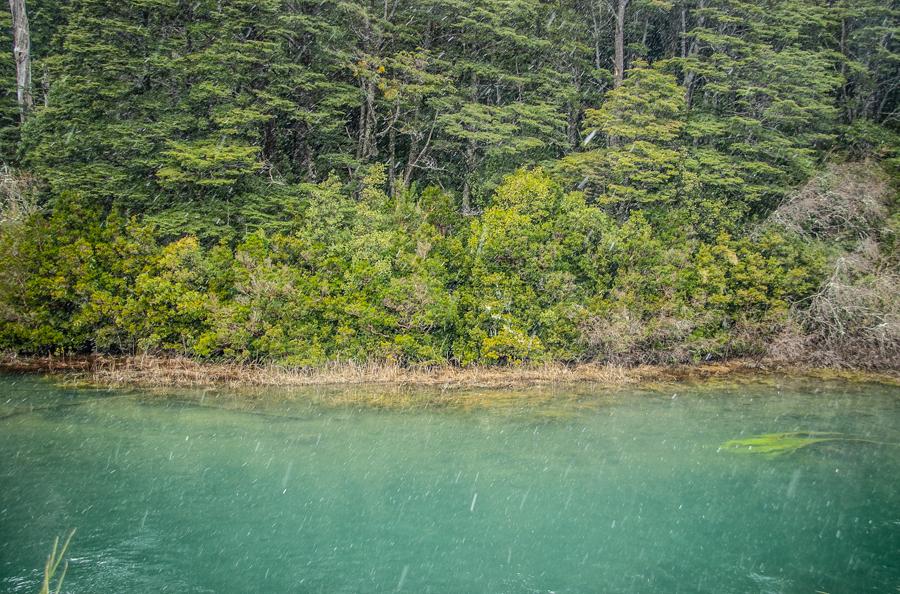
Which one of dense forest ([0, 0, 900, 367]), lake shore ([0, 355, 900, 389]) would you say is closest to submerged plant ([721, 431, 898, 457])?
lake shore ([0, 355, 900, 389])

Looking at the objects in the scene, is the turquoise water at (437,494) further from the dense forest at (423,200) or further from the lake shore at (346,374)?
the dense forest at (423,200)

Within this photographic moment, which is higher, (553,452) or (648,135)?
(648,135)

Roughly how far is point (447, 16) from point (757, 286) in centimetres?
1374

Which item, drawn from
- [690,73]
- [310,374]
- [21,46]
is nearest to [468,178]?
[310,374]

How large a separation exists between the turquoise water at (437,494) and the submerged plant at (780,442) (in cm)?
23

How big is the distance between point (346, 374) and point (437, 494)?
24.8 ft

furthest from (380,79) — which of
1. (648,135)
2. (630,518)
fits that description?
(630,518)

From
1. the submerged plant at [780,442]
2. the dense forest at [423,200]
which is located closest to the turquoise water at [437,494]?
the submerged plant at [780,442]

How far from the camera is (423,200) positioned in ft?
69.8

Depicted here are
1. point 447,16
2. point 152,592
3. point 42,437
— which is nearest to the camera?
point 152,592

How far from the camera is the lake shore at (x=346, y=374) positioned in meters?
17.7

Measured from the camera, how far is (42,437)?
43.1 ft

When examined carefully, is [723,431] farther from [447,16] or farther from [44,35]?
[44,35]

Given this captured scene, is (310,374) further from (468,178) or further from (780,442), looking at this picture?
(780,442)
